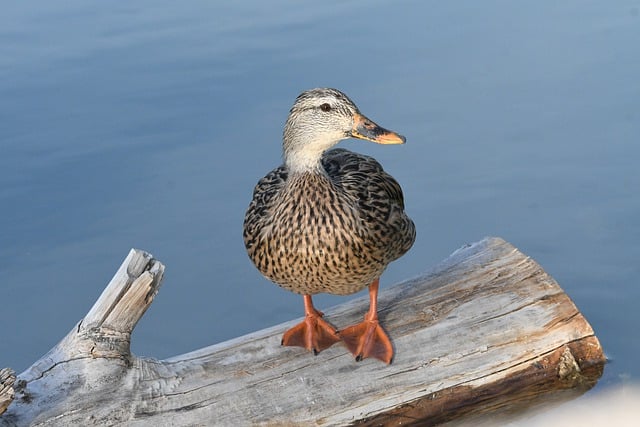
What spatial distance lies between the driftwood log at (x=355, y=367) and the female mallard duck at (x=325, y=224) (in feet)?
0.32

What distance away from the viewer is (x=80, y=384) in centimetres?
338

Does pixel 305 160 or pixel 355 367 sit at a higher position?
pixel 305 160

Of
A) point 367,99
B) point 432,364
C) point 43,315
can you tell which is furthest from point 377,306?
point 367,99

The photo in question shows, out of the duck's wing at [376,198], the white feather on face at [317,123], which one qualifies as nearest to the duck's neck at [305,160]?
the white feather on face at [317,123]

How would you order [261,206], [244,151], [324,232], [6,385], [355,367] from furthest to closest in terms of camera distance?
[244,151], [261,206], [355,367], [324,232], [6,385]

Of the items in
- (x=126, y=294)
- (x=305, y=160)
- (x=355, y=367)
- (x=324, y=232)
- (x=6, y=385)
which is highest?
(x=305, y=160)

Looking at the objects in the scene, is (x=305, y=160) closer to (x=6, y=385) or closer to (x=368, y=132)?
(x=368, y=132)

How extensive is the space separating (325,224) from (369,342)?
480mm

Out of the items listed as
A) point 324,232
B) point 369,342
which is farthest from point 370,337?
point 324,232

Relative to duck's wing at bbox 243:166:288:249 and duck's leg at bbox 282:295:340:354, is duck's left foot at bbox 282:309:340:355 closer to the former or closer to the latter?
duck's leg at bbox 282:295:340:354

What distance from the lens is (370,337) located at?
3.71 metres

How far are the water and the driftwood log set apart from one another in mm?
463

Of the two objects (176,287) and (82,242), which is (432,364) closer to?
(176,287)

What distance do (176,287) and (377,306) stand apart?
124cm
